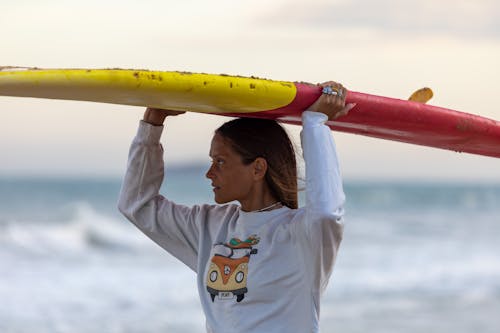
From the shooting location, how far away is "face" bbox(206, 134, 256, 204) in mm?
3025

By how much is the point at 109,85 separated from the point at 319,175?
1.88ft

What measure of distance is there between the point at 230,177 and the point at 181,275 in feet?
25.2

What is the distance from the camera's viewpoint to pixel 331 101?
9.79 ft

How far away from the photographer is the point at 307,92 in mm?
2980

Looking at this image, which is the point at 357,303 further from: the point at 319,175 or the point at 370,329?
the point at 319,175

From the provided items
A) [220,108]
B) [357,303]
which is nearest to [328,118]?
[220,108]

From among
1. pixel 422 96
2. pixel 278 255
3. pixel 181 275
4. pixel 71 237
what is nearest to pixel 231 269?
pixel 278 255

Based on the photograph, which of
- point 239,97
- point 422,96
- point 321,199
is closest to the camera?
point 321,199

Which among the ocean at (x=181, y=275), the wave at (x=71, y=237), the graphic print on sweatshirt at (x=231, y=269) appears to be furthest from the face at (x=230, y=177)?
the wave at (x=71, y=237)

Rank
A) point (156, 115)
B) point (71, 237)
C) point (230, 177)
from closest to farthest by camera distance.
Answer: point (230, 177), point (156, 115), point (71, 237)

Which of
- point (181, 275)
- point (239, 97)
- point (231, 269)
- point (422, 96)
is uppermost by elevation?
point (181, 275)

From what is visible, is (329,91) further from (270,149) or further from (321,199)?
(321,199)

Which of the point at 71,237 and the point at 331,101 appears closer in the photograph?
the point at 331,101

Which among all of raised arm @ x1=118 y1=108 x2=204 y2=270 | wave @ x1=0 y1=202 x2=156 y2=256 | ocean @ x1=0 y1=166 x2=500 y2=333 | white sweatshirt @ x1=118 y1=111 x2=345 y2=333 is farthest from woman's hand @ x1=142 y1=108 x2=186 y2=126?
wave @ x1=0 y1=202 x2=156 y2=256
